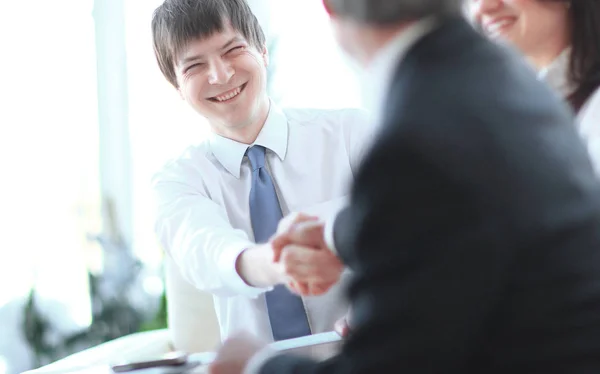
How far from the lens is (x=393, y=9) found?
0.74 metres

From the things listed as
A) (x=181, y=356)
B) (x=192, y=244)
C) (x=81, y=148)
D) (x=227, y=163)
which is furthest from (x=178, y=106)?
(x=181, y=356)

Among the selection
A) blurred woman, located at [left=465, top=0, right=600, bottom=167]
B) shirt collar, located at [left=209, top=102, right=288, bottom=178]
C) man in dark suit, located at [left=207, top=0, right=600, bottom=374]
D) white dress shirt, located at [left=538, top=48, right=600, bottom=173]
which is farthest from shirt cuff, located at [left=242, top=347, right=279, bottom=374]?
shirt collar, located at [left=209, top=102, right=288, bottom=178]

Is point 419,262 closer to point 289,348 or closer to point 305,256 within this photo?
point 305,256

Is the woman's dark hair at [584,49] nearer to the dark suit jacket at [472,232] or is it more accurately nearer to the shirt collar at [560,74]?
the shirt collar at [560,74]

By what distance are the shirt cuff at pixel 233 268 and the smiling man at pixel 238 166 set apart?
0.06 metres

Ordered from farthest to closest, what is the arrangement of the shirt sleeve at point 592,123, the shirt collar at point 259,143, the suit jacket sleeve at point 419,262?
1. the shirt collar at point 259,143
2. the shirt sleeve at point 592,123
3. the suit jacket sleeve at point 419,262

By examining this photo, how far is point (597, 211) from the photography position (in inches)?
28.2

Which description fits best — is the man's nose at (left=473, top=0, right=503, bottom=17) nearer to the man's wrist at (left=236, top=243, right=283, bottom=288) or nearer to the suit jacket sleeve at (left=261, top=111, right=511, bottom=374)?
the man's wrist at (left=236, top=243, right=283, bottom=288)

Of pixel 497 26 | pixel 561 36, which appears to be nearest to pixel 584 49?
pixel 561 36

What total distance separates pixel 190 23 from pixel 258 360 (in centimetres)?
114

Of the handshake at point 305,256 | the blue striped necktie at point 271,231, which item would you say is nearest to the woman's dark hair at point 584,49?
the handshake at point 305,256

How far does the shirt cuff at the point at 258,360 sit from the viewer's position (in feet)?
2.91

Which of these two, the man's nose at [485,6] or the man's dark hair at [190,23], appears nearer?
the man's nose at [485,6]

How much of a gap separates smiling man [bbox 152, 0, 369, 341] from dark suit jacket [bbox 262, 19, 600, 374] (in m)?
0.98
